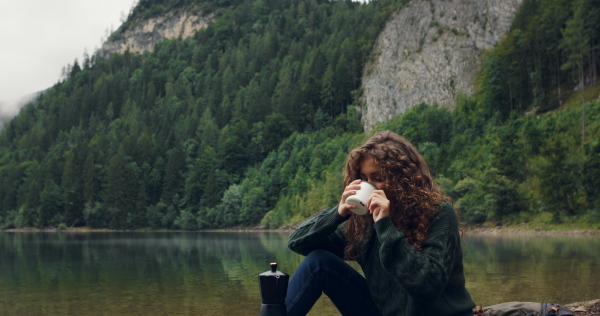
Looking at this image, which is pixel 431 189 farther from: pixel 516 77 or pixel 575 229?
pixel 516 77

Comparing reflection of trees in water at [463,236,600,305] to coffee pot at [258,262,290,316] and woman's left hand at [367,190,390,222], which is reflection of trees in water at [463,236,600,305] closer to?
coffee pot at [258,262,290,316]

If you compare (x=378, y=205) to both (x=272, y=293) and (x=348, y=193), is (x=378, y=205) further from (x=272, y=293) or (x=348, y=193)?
(x=272, y=293)

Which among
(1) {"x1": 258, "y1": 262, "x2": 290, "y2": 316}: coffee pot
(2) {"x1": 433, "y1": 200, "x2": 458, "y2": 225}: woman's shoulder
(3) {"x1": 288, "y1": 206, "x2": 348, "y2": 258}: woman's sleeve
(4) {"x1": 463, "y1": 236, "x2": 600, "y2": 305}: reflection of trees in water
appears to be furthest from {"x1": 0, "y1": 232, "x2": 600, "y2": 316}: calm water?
(2) {"x1": 433, "y1": 200, "x2": 458, "y2": 225}: woman's shoulder

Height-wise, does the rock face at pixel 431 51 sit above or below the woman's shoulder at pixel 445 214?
above

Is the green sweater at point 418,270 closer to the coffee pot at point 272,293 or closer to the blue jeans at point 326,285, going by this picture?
the blue jeans at point 326,285

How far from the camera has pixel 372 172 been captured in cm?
432

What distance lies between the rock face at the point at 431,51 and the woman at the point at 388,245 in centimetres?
8333

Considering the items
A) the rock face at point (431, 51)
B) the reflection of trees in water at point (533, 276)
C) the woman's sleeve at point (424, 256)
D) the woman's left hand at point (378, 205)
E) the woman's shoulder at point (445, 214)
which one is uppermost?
the rock face at point (431, 51)

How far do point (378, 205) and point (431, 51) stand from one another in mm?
91129

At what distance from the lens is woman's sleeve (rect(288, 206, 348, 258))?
15.2 ft

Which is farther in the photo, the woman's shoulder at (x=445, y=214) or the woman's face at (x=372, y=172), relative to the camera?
the woman's face at (x=372, y=172)

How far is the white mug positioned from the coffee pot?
0.81 m

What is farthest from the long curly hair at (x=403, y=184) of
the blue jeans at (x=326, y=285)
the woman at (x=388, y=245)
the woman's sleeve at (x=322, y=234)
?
the blue jeans at (x=326, y=285)

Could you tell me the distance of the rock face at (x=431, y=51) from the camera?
281 ft
